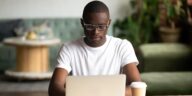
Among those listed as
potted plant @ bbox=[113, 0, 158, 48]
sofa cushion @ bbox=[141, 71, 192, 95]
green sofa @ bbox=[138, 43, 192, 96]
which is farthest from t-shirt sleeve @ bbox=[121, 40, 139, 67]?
potted plant @ bbox=[113, 0, 158, 48]

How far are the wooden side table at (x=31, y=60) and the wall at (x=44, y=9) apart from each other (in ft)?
4.46

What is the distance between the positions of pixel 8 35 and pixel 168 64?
113 inches

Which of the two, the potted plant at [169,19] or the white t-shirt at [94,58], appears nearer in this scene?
the white t-shirt at [94,58]

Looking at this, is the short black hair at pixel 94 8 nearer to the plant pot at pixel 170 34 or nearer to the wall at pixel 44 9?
the plant pot at pixel 170 34

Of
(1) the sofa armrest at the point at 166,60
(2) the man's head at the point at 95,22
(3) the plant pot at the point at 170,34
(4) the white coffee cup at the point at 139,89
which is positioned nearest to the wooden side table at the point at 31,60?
(1) the sofa armrest at the point at 166,60

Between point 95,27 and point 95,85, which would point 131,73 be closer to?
point 95,27

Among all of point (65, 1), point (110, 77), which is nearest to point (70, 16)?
point (65, 1)

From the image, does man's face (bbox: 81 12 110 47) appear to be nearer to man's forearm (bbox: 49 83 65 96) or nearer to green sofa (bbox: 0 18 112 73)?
man's forearm (bbox: 49 83 65 96)

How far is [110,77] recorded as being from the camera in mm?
1483

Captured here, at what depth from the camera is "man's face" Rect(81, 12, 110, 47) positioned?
6.33 ft

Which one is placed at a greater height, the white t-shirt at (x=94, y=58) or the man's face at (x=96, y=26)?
the man's face at (x=96, y=26)

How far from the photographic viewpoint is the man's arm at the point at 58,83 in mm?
1871

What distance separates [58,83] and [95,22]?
0.34m

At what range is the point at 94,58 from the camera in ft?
6.80
